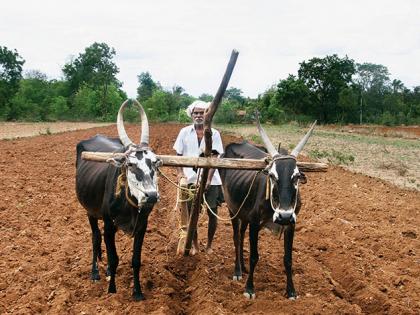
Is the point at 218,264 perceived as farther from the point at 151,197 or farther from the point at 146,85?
the point at 146,85

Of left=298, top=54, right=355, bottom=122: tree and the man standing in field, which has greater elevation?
left=298, top=54, right=355, bottom=122: tree

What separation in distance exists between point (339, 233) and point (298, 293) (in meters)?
3.06

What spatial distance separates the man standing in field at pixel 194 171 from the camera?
7371mm

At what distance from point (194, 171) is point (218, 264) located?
1446 mm

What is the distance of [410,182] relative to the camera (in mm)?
15680

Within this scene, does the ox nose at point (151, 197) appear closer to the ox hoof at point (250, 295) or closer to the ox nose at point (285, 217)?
the ox nose at point (285, 217)

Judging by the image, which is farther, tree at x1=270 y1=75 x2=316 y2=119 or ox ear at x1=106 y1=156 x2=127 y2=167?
tree at x1=270 y1=75 x2=316 y2=119

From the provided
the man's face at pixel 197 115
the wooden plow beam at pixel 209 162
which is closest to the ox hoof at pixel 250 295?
the wooden plow beam at pixel 209 162

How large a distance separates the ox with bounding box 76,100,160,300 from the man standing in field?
1.16 metres

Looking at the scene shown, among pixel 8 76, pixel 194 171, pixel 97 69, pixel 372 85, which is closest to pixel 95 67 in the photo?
pixel 97 69

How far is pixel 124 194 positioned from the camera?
6.16 m

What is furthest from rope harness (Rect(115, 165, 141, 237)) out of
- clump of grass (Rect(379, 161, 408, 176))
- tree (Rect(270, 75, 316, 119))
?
tree (Rect(270, 75, 316, 119))

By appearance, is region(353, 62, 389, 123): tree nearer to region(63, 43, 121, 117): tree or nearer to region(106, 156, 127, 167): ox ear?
region(63, 43, 121, 117): tree

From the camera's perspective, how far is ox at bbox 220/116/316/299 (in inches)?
225
